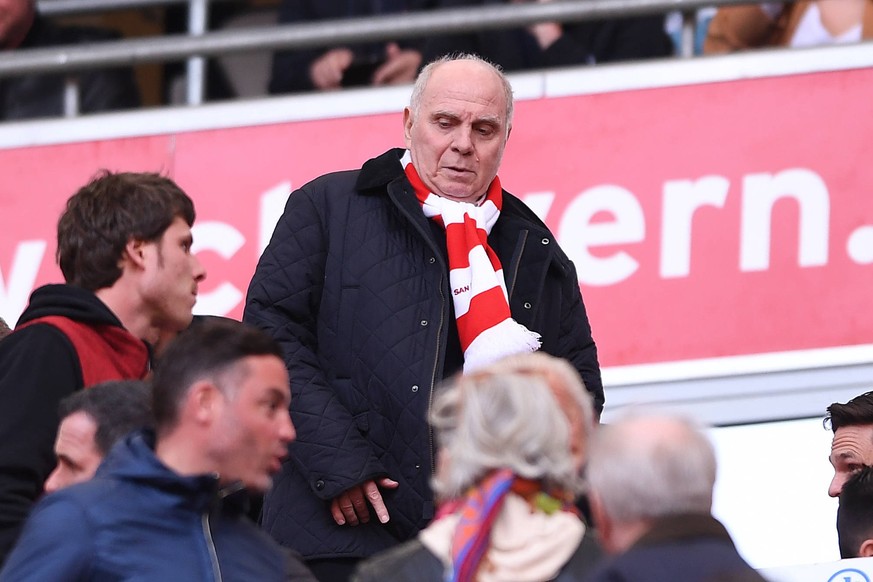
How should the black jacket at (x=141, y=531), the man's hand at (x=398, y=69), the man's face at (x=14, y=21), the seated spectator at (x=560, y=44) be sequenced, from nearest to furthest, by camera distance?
the black jacket at (x=141, y=531), the seated spectator at (x=560, y=44), the man's hand at (x=398, y=69), the man's face at (x=14, y=21)

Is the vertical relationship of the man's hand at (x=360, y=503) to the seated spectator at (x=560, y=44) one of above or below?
below

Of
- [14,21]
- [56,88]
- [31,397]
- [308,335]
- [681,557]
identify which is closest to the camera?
[681,557]

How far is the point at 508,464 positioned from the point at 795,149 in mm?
3682

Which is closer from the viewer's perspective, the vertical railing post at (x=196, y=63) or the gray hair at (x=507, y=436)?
the gray hair at (x=507, y=436)

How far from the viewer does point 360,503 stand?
15.3 feet

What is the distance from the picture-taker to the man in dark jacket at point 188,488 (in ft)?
11.7

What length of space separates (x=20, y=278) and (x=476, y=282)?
303 cm

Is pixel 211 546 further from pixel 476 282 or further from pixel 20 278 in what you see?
pixel 20 278

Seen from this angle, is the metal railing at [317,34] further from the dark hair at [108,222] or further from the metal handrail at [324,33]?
the dark hair at [108,222]

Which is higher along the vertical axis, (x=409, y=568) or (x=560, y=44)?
(x=560, y=44)

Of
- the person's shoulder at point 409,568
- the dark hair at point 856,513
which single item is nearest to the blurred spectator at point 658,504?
the person's shoulder at point 409,568

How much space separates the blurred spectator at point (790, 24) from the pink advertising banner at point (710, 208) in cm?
31

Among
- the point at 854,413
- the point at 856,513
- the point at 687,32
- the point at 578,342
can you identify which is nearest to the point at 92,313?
the point at 578,342

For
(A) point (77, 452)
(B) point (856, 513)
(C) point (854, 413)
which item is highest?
(A) point (77, 452)
